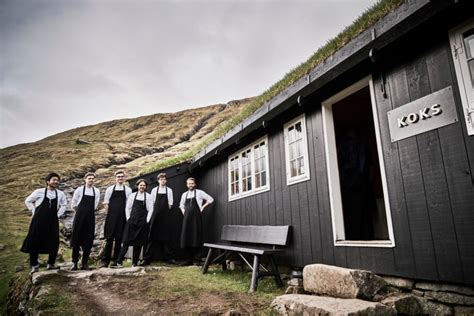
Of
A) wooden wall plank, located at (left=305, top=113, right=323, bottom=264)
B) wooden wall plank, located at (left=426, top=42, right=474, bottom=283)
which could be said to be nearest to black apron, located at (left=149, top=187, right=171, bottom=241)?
wooden wall plank, located at (left=305, top=113, right=323, bottom=264)

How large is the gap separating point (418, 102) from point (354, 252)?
6.09 ft

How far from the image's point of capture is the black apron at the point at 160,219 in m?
6.88

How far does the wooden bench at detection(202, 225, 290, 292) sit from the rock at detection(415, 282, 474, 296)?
1.94m

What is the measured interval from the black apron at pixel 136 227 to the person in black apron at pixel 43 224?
1.36 meters

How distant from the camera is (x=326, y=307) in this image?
225cm

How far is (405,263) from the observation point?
2.79m

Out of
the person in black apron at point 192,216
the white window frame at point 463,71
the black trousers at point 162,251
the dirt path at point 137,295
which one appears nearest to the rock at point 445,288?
the white window frame at point 463,71

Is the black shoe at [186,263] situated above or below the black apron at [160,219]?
below

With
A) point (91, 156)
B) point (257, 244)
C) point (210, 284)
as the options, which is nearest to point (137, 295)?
point (210, 284)

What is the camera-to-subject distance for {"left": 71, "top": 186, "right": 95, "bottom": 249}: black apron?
5559 mm

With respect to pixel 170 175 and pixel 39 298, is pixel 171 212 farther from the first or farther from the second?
pixel 39 298

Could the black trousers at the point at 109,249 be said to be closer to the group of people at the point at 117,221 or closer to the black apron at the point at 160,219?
the group of people at the point at 117,221

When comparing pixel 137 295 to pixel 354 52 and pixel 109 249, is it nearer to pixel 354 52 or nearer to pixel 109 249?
pixel 109 249

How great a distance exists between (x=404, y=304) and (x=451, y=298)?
14.8 inches
